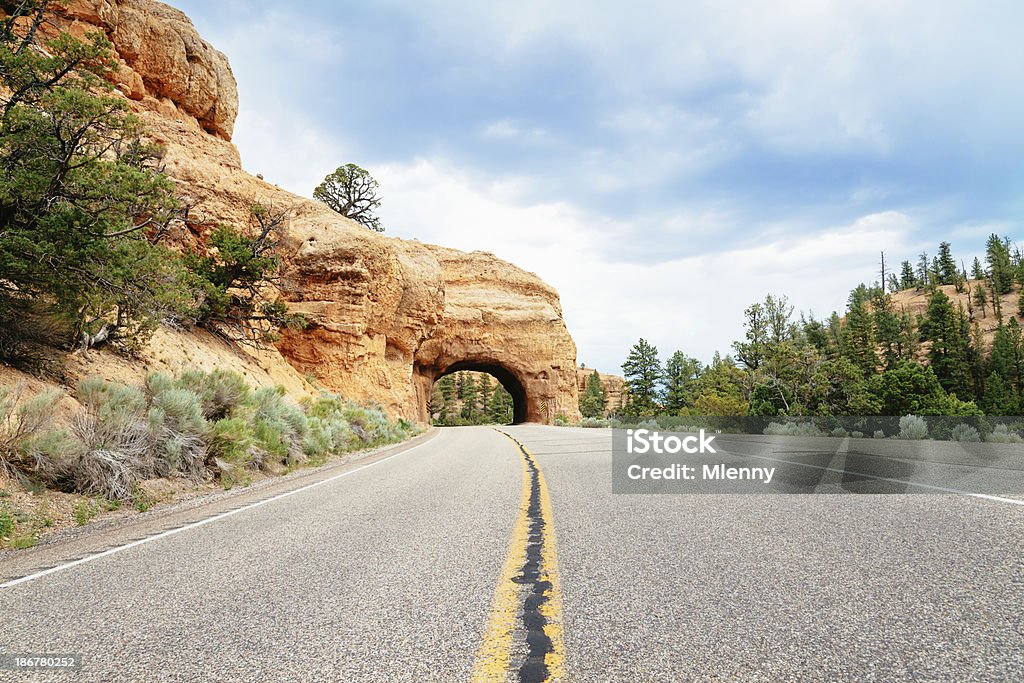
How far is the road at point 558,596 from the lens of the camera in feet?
8.07

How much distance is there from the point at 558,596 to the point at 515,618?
1.35ft

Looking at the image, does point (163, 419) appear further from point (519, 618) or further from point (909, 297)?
point (909, 297)

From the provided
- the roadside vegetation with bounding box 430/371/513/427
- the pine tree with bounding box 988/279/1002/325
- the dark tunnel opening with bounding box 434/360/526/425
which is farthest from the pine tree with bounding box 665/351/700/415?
the pine tree with bounding box 988/279/1002/325

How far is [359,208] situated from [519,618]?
4724cm

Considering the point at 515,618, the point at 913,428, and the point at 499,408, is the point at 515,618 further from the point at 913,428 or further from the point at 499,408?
the point at 499,408

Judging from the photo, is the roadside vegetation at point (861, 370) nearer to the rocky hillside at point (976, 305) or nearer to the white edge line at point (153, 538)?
the rocky hillside at point (976, 305)

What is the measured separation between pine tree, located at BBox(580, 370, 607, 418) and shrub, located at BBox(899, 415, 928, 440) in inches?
2941

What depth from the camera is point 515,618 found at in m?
3.00

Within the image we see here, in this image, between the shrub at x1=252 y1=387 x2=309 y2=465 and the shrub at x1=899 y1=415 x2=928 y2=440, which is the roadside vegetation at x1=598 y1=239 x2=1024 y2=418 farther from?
the shrub at x1=252 y1=387 x2=309 y2=465

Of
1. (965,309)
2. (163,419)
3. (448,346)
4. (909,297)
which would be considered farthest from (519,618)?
(909,297)

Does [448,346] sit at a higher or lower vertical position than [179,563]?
higher

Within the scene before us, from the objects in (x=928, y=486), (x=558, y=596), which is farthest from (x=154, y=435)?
(x=928, y=486)

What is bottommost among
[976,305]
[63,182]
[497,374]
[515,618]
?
[515,618]

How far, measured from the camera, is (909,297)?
139m
